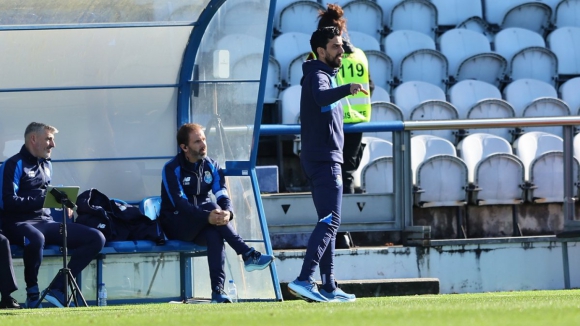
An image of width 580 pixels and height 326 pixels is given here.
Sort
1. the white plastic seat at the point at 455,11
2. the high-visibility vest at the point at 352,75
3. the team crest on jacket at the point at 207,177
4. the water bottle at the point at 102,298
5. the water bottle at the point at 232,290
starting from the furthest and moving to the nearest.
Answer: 1. the white plastic seat at the point at 455,11
2. the high-visibility vest at the point at 352,75
3. the water bottle at the point at 232,290
4. the water bottle at the point at 102,298
5. the team crest on jacket at the point at 207,177

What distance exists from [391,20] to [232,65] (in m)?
6.42

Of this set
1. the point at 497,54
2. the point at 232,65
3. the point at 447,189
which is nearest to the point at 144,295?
the point at 232,65

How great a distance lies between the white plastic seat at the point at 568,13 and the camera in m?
16.3

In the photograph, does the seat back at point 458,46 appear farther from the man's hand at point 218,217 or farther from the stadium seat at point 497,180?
the man's hand at point 218,217

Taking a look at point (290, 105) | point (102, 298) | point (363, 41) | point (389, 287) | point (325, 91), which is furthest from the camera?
point (363, 41)

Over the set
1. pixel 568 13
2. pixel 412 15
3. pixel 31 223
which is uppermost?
pixel 568 13

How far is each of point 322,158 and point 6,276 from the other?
8.22ft

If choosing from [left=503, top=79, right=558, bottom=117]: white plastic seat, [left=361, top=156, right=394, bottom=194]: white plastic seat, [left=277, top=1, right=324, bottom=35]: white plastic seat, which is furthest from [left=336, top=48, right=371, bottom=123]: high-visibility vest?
[left=277, top=1, right=324, bottom=35]: white plastic seat

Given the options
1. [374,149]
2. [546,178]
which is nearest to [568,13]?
[374,149]

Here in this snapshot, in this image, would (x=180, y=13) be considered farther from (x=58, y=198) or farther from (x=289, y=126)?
(x=58, y=198)

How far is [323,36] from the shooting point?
25.7ft

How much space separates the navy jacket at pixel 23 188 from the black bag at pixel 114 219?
0.32 metres

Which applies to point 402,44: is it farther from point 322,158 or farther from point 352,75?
point 322,158

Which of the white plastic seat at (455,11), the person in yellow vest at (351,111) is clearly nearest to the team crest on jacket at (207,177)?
the person in yellow vest at (351,111)
